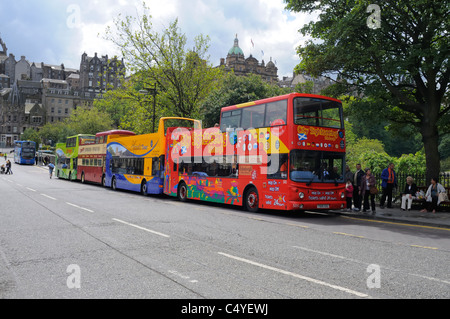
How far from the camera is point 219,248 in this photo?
8203 mm

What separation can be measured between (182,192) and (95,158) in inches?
620

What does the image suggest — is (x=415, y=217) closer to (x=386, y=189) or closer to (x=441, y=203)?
(x=441, y=203)

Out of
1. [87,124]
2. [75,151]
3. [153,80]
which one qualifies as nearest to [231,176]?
[153,80]

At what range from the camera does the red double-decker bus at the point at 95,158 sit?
32.2m

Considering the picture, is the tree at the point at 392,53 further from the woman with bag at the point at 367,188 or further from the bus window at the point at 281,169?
the bus window at the point at 281,169

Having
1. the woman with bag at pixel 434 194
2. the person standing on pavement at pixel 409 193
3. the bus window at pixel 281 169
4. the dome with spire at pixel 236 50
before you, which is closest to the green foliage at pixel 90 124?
the dome with spire at pixel 236 50

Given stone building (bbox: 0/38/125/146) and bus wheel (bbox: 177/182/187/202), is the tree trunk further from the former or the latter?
stone building (bbox: 0/38/125/146)

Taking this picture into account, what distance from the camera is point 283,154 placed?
1480 centimetres

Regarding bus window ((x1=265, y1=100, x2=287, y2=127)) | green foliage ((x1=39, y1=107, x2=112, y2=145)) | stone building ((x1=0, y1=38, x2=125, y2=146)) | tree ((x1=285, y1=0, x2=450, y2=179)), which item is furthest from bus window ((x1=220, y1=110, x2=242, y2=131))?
stone building ((x1=0, y1=38, x2=125, y2=146))

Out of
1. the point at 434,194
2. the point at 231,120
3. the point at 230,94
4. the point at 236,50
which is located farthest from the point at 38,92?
the point at 434,194

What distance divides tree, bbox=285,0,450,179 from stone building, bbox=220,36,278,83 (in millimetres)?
120635
